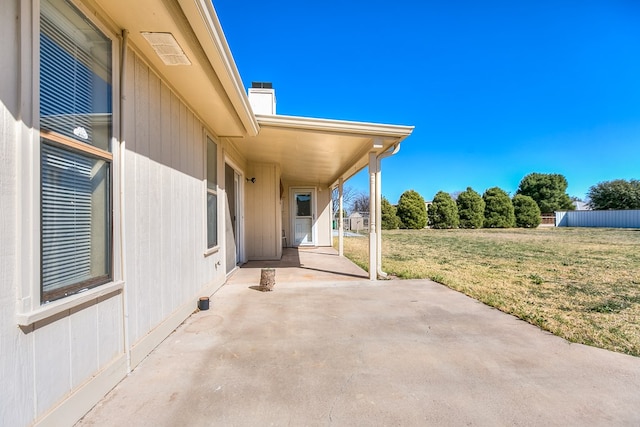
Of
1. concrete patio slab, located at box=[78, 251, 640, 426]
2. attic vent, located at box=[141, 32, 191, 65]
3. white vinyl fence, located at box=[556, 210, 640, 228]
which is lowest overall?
concrete patio slab, located at box=[78, 251, 640, 426]

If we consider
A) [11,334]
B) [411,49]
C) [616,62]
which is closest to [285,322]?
[11,334]

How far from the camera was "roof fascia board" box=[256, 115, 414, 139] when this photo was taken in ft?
14.6

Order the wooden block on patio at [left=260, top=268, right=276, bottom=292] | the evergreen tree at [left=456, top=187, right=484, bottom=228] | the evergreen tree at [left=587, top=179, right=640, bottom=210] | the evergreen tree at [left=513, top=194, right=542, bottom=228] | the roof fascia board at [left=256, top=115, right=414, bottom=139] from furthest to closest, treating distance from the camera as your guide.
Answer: the evergreen tree at [left=587, top=179, right=640, bottom=210] → the evergreen tree at [left=513, top=194, right=542, bottom=228] → the evergreen tree at [left=456, top=187, right=484, bottom=228] → the wooden block on patio at [left=260, top=268, right=276, bottom=292] → the roof fascia board at [left=256, top=115, right=414, bottom=139]

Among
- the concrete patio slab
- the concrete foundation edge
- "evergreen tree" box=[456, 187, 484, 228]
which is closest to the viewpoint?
Result: the concrete foundation edge

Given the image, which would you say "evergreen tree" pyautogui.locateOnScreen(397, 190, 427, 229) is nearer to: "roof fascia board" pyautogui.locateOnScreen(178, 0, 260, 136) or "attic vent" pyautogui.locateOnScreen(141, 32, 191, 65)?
"roof fascia board" pyautogui.locateOnScreen(178, 0, 260, 136)

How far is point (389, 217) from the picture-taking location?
81.5 feet

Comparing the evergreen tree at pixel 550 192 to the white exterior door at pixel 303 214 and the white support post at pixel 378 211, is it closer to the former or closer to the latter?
the white exterior door at pixel 303 214

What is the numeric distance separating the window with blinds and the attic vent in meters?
0.30

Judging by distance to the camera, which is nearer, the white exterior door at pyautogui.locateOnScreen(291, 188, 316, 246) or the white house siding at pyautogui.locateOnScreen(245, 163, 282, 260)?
the white house siding at pyautogui.locateOnScreen(245, 163, 282, 260)

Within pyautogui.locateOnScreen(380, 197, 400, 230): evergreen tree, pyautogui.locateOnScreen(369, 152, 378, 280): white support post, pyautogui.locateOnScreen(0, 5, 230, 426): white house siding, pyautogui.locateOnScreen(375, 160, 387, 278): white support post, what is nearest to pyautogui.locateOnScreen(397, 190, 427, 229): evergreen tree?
pyautogui.locateOnScreen(380, 197, 400, 230): evergreen tree

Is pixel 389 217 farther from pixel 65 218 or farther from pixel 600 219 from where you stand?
pixel 65 218

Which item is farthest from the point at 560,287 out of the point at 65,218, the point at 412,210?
the point at 412,210

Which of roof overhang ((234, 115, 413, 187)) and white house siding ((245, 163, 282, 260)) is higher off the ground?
roof overhang ((234, 115, 413, 187))

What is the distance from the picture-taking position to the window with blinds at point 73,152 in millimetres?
1534
